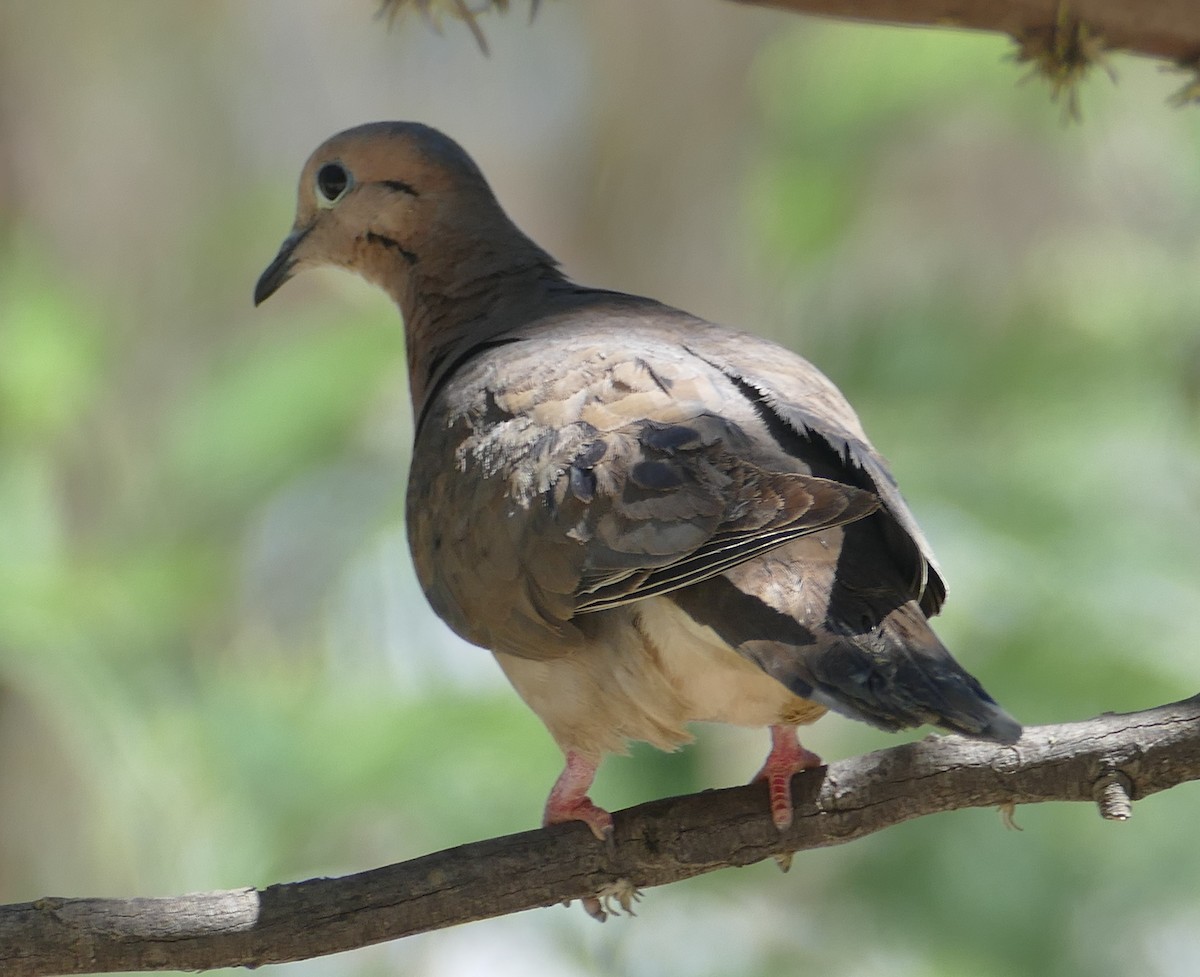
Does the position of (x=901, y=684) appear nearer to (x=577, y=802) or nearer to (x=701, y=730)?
(x=577, y=802)

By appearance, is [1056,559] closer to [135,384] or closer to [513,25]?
[135,384]

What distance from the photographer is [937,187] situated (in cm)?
871

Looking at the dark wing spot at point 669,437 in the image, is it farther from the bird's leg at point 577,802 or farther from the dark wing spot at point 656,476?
the bird's leg at point 577,802

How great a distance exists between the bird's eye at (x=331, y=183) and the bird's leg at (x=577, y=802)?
58.2 inches

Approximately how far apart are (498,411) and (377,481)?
10.3 ft

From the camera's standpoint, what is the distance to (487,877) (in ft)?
7.07

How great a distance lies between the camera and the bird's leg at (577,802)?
2307 millimetres

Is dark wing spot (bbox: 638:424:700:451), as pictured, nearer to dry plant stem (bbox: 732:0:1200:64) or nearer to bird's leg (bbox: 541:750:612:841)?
bird's leg (bbox: 541:750:612:841)

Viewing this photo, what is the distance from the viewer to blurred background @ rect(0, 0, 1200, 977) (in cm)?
462

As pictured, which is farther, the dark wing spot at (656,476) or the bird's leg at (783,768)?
the bird's leg at (783,768)

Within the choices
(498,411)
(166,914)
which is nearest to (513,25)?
(498,411)

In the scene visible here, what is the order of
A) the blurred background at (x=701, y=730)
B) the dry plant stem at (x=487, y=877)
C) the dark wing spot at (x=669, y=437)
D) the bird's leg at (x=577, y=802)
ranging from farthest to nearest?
the blurred background at (x=701, y=730)
the bird's leg at (x=577, y=802)
the dark wing spot at (x=669, y=437)
the dry plant stem at (x=487, y=877)

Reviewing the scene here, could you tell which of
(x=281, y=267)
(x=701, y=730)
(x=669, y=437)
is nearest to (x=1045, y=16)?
(x=669, y=437)

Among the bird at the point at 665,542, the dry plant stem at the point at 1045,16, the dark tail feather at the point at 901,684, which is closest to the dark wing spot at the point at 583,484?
the bird at the point at 665,542
